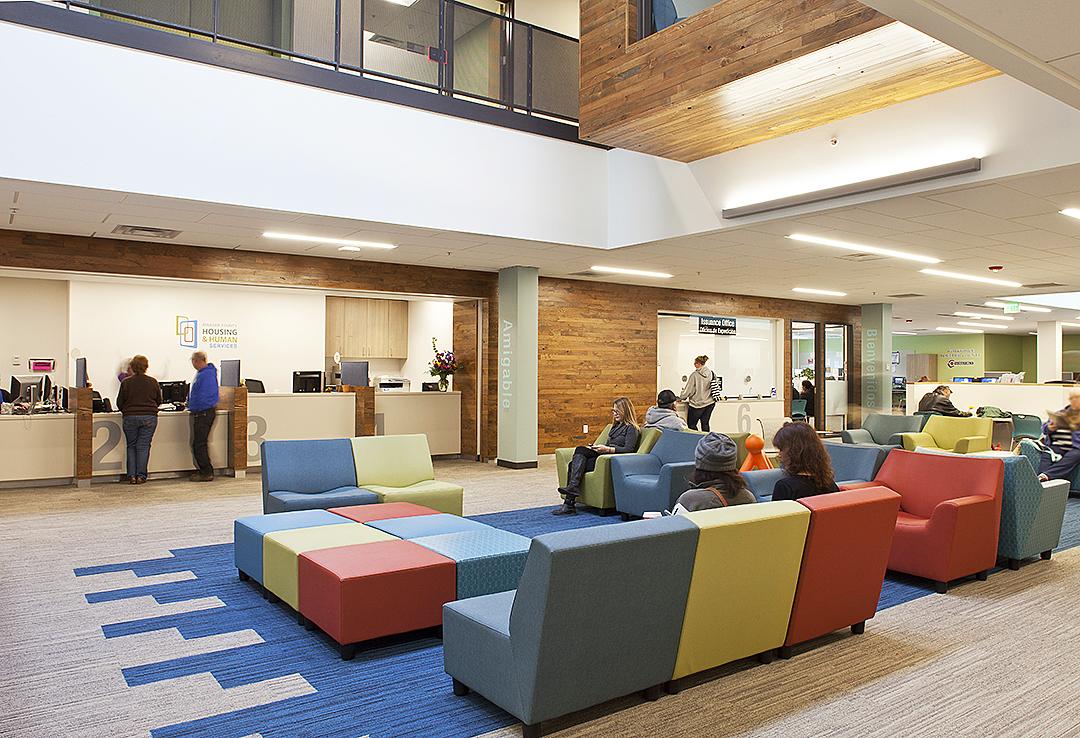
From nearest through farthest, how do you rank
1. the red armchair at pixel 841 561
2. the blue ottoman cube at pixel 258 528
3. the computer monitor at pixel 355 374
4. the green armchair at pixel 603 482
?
the red armchair at pixel 841 561 → the blue ottoman cube at pixel 258 528 → the green armchair at pixel 603 482 → the computer monitor at pixel 355 374

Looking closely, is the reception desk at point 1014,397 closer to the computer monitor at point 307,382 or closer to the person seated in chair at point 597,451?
the person seated in chair at point 597,451

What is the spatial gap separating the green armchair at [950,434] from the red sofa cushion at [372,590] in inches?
302

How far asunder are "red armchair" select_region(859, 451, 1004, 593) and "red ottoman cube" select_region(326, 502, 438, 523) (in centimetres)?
341

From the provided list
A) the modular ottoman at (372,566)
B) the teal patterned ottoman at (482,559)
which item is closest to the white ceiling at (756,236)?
the modular ottoman at (372,566)

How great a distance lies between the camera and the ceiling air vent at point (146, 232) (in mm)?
8672

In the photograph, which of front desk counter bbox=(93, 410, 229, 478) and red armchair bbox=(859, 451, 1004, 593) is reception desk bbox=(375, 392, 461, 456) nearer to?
front desk counter bbox=(93, 410, 229, 478)

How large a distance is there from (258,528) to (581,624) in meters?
2.94

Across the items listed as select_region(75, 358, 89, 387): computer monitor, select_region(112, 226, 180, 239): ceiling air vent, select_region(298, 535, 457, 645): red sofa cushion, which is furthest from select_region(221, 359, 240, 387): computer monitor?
select_region(298, 535, 457, 645): red sofa cushion

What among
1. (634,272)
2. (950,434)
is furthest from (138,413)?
(950,434)

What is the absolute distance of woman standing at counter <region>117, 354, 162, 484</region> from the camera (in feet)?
30.3

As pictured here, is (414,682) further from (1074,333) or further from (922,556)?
(1074,333)

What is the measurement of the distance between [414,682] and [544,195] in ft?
21.9

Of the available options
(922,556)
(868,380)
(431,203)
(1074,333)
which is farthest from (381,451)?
(1074,333)

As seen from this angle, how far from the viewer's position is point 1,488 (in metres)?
8.99
